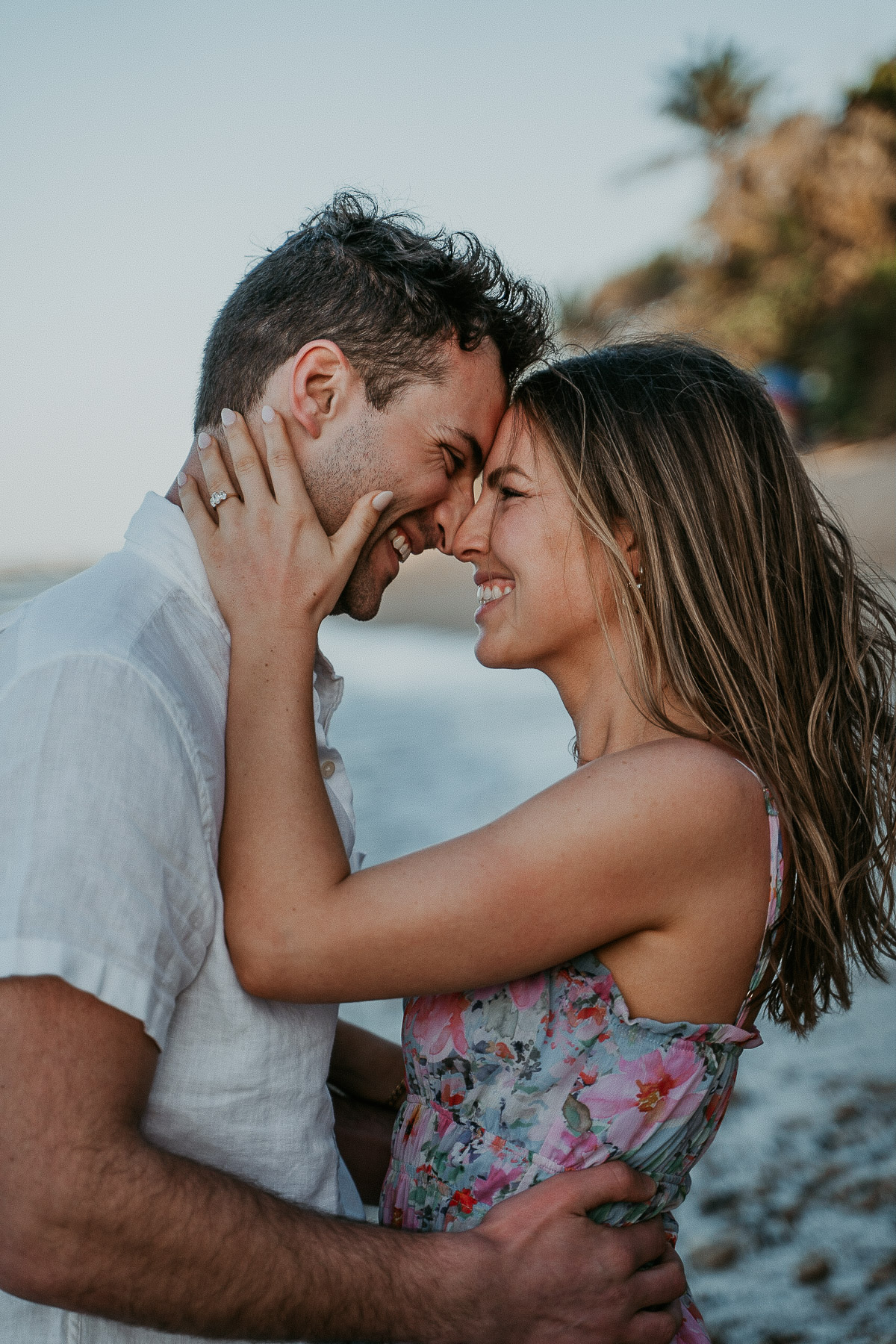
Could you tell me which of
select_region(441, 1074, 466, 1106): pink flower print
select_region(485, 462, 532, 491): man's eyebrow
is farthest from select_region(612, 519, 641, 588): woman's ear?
select_region(441, 1074, 466, 1106): pink flower print

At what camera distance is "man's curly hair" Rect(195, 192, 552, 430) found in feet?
7.64

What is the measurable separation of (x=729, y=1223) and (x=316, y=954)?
11.4 feet

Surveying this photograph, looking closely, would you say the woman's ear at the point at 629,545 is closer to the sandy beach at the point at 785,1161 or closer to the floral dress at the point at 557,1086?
the floral dress at the point at 557,1086

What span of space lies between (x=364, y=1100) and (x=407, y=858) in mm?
1049

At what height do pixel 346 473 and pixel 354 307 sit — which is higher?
pixel 354 307

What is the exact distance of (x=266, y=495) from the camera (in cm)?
213

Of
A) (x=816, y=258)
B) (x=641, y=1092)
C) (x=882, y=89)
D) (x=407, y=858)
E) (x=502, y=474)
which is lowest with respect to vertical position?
(x=641, y=1092)

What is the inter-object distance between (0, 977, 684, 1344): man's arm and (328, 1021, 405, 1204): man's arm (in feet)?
2.33

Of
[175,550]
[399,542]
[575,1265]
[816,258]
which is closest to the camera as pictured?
[575,1265]

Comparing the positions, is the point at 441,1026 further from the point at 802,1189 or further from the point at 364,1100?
the point at 802,1189

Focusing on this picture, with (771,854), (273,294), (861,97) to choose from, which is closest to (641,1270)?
(771,854)

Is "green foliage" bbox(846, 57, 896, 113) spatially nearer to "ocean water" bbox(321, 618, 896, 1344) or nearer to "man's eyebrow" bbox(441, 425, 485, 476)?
"ocean water" bbox(321, 618, 896, 1344)

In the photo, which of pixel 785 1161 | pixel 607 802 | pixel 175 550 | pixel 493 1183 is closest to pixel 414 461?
pixel 175 550

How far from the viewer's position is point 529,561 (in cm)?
247
